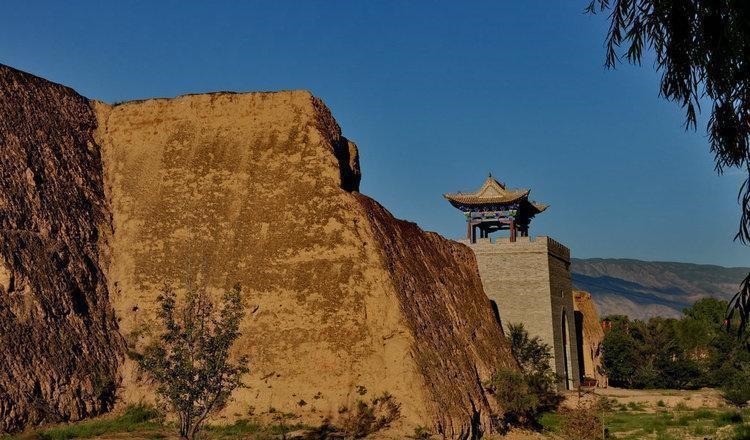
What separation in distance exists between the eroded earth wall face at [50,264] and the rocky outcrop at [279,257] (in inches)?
9.5

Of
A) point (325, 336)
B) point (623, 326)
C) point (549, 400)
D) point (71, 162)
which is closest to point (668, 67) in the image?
point (325, 336)

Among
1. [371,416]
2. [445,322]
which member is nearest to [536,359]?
[445,322]

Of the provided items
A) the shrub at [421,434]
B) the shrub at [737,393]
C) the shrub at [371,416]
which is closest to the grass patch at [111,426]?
the shrub at [371,416]

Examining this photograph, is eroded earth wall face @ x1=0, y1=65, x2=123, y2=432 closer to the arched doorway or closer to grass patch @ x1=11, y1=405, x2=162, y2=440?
grass patch @ x1=11, y1=405, x2=162, y2=440

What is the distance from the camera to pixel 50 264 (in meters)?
18.3

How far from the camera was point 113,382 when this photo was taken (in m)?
18.5

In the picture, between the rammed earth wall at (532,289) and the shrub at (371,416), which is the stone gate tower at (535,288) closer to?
the rammed earth wall at (532,289)

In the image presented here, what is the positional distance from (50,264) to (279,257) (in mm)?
5569

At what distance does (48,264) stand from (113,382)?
3.21 meters

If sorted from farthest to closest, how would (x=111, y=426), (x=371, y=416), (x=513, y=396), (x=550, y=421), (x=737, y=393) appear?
(x=737, y=393), (x=550, y=421), (x=513, y=396), (x=371, y=416), (x=111, y=426)

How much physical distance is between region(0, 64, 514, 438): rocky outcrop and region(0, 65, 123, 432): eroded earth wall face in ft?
0.79

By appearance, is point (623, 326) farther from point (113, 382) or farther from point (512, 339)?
point (113, 382)

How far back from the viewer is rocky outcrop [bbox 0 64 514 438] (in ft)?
60.6

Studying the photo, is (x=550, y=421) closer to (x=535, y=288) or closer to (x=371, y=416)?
(x=535, y=288)
